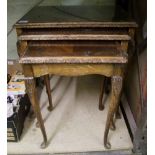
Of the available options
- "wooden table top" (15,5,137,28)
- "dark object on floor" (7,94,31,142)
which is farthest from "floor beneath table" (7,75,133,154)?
"wooden table top" (15,5,137,28)

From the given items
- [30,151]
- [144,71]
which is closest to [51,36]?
[144,71]

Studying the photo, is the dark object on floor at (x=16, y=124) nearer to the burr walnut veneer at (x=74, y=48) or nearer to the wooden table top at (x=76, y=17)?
the burr walnut veneer at (x=74, y=48)

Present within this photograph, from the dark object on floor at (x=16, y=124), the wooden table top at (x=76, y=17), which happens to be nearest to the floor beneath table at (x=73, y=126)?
the dark object on floor at (x=16, y=124)

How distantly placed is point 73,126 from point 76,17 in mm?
658

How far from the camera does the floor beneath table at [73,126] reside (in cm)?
123

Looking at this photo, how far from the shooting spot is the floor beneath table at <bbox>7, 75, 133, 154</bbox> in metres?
1.23

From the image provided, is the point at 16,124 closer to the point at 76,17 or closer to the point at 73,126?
the point at 73,126

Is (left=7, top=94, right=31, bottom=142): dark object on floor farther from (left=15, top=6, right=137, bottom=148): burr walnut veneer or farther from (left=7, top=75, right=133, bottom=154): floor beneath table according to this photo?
(left=15, top=6, right=137, bottom=148): burr walnut veneer

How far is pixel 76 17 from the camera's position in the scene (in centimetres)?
109

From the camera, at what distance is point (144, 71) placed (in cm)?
115

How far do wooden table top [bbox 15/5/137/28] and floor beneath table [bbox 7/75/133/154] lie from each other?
65 centimetres

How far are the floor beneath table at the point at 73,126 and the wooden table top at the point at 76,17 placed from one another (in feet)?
2.12

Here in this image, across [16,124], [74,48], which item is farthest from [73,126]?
[74,48]

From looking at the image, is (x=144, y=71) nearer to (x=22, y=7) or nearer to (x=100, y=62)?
(x=100, y=62)
